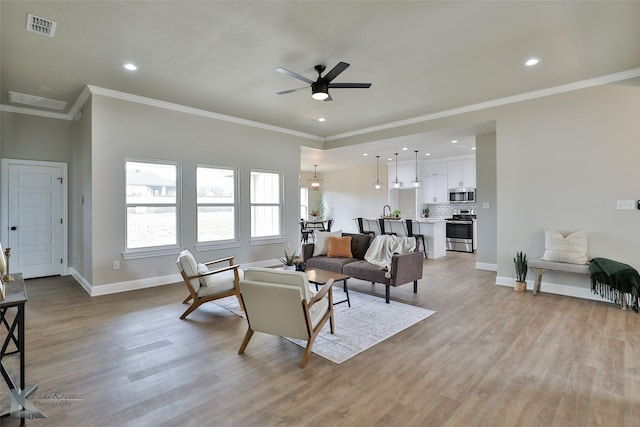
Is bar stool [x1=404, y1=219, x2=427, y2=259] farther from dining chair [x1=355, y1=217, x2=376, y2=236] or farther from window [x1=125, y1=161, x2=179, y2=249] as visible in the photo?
window [x1=125, y1=161, x2=179, y2=249]

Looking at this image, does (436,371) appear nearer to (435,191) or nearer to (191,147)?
(191,147)

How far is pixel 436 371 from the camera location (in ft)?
8.33

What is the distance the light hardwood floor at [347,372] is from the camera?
2.02 metres

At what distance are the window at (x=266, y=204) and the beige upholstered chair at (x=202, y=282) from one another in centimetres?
256

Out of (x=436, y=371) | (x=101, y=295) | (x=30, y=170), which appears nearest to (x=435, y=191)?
(x=436, y=371)

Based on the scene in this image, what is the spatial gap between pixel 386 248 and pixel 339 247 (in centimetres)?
89

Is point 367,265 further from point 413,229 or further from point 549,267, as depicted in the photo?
point 413,229

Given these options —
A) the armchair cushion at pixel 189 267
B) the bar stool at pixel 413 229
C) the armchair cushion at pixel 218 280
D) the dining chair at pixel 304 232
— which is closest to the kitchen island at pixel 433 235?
the bar stool at pixel 413 229

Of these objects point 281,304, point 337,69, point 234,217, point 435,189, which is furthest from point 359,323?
point 435,189

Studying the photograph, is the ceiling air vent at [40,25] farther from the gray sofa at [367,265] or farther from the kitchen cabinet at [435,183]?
the kitchen cabinet at [435,183]

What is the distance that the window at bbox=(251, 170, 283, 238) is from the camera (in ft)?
21.8

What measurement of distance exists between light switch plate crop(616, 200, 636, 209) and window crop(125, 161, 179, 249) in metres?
6.65

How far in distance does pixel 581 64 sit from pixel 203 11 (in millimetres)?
4349

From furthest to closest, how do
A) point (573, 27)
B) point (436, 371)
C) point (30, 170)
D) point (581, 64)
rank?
point (30, 170) < point (581, 64) < point (573, 27) < point (436, 371)
